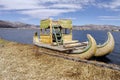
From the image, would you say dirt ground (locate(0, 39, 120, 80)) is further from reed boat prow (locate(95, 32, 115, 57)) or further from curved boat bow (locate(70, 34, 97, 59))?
reed boat prow (locate(95, 32, 115, 57))

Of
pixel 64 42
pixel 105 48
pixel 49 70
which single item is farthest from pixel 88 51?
pixel 49 70

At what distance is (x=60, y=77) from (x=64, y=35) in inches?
571

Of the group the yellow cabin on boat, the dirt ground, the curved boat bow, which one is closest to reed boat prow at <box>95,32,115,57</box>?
the curved boat bow

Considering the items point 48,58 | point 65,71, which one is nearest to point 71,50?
point 48,58

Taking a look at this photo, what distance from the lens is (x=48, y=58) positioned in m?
16.6

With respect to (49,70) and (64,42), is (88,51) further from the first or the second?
(49,70)

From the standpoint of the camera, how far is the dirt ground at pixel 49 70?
12.1 meters

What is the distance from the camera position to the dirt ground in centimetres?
1212

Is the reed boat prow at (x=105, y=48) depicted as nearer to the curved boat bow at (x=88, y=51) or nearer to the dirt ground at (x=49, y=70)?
the curved boat bow at (x=88, y=51)

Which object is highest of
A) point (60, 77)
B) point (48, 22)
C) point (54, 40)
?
point (48, 22)

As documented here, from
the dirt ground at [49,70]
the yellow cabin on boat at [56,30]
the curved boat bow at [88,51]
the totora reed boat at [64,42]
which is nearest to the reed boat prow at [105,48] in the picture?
the totora reed boat at [64,42]

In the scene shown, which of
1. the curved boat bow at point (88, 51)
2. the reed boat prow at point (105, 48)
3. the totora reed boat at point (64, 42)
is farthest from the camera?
the reed boat prow at point (105, 48)

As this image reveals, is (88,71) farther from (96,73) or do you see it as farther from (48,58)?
(48,58)

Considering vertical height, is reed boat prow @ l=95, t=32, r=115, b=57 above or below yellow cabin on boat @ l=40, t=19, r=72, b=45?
below
